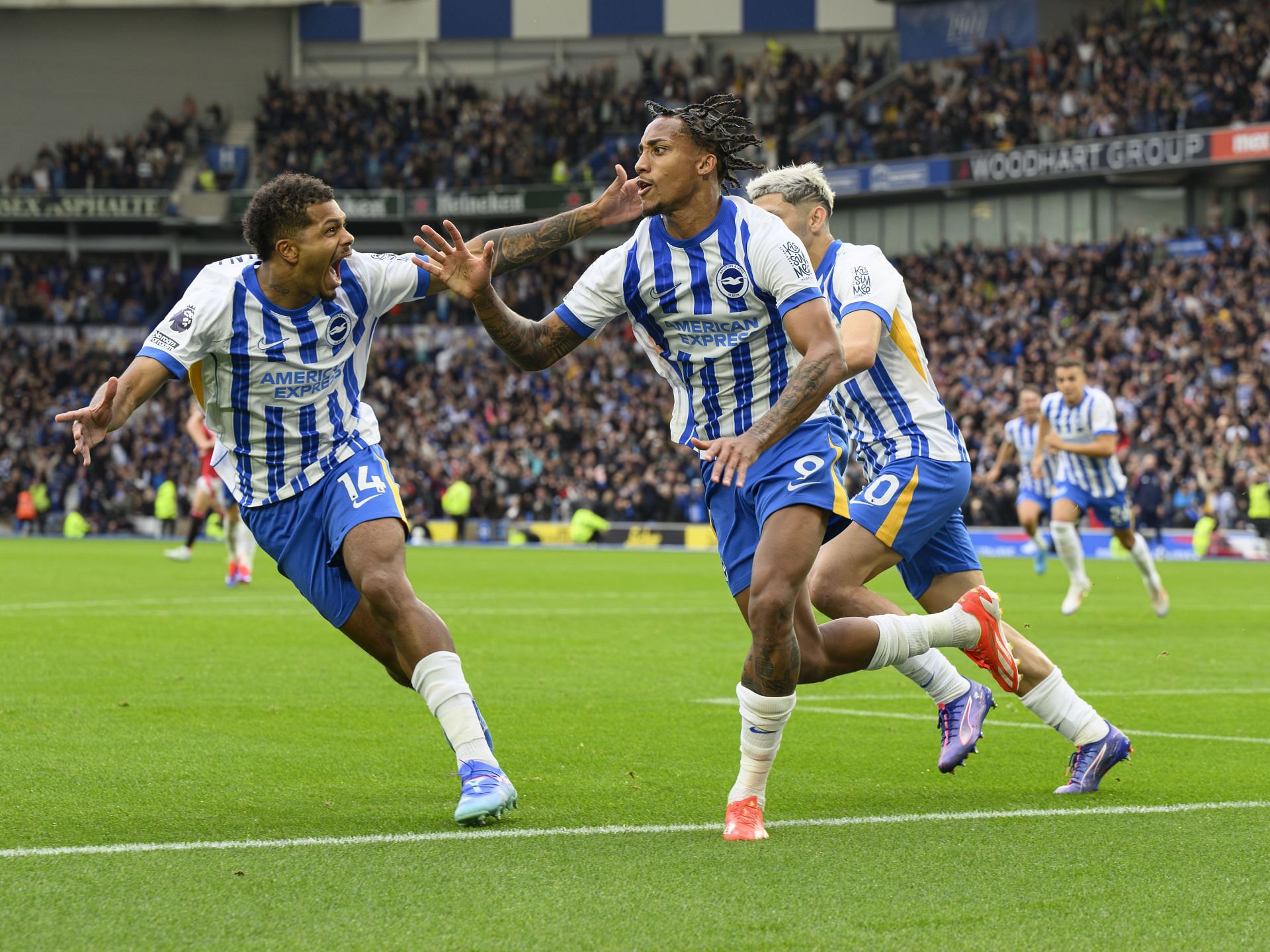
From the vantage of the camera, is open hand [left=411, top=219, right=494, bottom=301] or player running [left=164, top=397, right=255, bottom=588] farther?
player running [left=164, top=397, right=255, bottom=588]

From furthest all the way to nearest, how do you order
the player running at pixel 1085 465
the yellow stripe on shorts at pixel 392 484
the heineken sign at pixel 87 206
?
the heineken sign at pixel 87 206, the player running at pixel 1085 465, the yellow stripe on shorts at pixel 392 484

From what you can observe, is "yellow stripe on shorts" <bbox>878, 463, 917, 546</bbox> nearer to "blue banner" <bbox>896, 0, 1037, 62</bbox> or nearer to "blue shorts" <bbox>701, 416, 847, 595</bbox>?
"blue shorts" <bbox>701, 416, 847, 595</bbox>

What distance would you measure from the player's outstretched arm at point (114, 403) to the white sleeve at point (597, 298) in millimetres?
1492

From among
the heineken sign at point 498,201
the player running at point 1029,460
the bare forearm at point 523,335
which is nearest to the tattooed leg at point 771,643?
the bare forearm at point 523,335

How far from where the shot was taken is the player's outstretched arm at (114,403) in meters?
5.34

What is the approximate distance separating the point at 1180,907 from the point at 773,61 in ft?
152

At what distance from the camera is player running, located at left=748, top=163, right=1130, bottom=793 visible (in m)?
6.25

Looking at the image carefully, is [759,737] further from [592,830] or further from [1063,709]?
[1063,709]

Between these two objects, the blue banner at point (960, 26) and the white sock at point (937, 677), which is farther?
the blue banner at point (960, 26)

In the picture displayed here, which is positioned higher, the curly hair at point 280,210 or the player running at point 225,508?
the curly hair at point 280,210

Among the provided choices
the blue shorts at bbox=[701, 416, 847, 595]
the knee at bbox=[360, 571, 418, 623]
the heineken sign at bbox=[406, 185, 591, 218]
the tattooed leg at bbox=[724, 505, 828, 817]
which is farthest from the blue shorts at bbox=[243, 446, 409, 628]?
the heineken sign at bbox=[406, 185, 591, 218]

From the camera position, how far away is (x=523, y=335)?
19.4 ft

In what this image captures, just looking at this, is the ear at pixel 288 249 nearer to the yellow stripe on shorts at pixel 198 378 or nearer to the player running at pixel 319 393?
the player running at pixel 319 393

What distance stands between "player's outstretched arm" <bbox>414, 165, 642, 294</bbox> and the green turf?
6.95 ft
